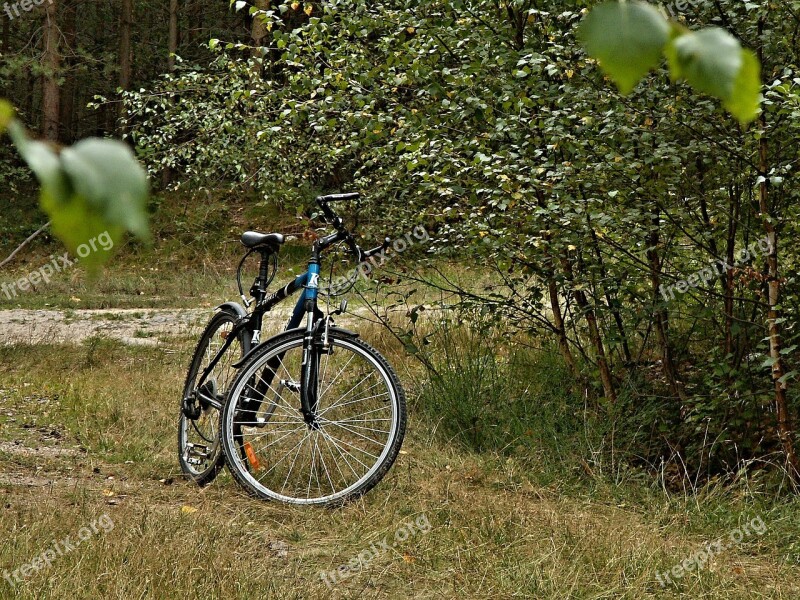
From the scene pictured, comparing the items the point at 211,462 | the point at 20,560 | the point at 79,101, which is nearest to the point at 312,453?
the point at 211,462

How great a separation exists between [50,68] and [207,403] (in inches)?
620

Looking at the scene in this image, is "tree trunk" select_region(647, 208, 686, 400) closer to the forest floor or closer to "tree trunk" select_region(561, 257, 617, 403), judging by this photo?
"tree trunk" select_region(561, 257, 617, 403)

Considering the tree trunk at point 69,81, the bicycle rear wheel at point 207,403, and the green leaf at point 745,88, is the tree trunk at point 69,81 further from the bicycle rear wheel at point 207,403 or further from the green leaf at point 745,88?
the green leaf at point 745,88

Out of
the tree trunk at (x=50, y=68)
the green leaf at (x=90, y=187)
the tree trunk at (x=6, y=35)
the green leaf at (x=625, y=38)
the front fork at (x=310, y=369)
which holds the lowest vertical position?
the front fork at (x=310, y=369)

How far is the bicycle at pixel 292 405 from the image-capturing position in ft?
15.5

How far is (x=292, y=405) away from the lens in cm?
529

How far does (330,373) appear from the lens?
643 centimetres

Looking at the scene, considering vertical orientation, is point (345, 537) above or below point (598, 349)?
below

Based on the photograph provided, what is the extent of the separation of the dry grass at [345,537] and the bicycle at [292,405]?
17 centimetres
